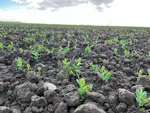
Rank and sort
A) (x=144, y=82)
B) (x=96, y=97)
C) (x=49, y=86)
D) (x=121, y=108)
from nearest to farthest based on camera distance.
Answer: (x=121, y=108)
(x=96, y=97)
(x=49, y=86)
(x=144, y=82)

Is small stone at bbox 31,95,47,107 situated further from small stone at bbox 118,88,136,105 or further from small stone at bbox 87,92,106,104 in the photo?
small stone at bbox 118,88,136,105

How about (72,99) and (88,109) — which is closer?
(88,109)

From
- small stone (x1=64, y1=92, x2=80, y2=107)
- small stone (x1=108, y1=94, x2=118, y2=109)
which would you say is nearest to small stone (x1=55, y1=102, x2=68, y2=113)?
small stone (x1=64, y1=92, x2=80, y2=107)

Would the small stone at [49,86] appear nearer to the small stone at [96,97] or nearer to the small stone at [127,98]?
the small stone at [96,97]

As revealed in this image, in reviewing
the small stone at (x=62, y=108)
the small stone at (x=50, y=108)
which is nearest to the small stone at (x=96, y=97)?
the small stone at (x=62, y=108)

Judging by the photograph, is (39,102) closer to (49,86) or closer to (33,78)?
(49,86)

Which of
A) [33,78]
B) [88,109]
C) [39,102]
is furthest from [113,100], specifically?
[33,78]

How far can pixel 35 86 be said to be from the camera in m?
3.63

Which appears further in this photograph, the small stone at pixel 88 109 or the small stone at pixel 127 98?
the small stone at pixel 127 98

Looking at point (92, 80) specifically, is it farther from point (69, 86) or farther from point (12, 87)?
point (12, 87)

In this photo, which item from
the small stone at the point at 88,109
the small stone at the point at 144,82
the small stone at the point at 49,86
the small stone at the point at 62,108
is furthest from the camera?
the small stone at the point at 144,82

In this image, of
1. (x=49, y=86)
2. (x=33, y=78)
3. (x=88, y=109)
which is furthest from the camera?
(x=33, y=78)

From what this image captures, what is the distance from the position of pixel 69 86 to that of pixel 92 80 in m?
0.53

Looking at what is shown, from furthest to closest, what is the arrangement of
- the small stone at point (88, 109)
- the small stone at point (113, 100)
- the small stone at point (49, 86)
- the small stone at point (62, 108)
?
the small stone at point (49, 86) → the small stone at point (113, 100) → the small stone at point (62, 108) → the small stone at point (88, 109)
